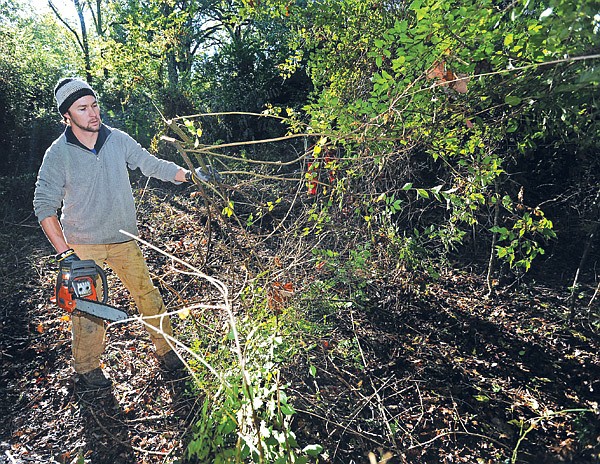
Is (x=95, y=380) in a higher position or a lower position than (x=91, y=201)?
lower

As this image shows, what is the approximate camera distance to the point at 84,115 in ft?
9.32

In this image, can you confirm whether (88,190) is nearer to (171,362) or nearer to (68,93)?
(68,93)

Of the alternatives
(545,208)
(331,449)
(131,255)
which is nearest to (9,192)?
(131,255)

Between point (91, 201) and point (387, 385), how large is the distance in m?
2.31

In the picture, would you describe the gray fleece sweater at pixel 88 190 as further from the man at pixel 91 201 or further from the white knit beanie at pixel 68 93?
the white knit beanie at pixel 68 93

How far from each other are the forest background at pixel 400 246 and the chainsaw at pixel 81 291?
1.98 feet

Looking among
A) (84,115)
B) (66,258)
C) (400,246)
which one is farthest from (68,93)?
(400,246)

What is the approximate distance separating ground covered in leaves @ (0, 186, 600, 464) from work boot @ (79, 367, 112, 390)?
7 centimetres

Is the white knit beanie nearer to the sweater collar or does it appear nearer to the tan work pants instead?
the sweater collar

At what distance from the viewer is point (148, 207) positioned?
6277mm

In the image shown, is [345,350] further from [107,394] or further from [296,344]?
[107,394]

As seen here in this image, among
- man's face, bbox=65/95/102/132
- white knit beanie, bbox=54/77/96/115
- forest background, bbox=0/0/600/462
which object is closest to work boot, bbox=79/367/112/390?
forest background, bbox=0/0/600/462

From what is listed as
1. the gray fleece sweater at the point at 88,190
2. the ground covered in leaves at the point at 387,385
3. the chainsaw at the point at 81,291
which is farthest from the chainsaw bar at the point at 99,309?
the ground covered in leaves at the point at 387,385

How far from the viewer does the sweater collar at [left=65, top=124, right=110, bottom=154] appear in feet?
9.35
